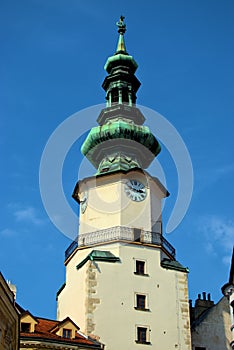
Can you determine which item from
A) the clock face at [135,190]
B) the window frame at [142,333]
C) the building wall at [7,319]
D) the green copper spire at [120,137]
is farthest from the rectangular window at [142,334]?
the building wall at [7,319]

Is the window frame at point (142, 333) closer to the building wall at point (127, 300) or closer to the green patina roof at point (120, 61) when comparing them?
the building wall at point (127, 300)

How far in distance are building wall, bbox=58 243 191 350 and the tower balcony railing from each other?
0.42 meters

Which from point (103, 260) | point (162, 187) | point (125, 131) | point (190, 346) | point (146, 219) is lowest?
point (190, 346)

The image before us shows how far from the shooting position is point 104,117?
44.2m

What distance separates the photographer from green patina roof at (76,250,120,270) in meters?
36.3

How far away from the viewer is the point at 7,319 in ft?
71.2

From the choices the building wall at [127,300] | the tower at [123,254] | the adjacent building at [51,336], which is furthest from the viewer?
the tower at [123,254]

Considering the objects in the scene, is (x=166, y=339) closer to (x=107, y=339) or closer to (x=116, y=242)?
(x=107, y=339)

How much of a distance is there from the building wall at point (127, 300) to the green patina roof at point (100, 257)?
0.23 metres

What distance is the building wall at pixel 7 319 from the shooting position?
20484 mm

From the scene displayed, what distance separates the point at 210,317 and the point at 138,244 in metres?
6.20

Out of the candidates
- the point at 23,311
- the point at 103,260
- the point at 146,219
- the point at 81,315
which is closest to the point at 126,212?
the point at 146,219

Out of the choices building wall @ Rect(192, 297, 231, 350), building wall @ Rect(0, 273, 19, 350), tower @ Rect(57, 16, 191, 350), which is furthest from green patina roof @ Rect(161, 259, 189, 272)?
building wall @ Rect(0, 273, 19, 350)

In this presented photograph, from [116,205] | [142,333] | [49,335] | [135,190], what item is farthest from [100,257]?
[49,335]
